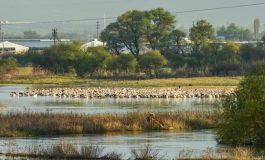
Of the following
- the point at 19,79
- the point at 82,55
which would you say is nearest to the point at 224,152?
the point at 19,79

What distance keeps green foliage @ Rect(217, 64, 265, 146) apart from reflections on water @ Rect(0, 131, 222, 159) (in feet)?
4.24

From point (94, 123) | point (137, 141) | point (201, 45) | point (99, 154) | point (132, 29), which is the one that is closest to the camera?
point (99, 154)

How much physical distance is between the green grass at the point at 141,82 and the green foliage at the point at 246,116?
57.4m

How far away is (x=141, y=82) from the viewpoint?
111312 mm

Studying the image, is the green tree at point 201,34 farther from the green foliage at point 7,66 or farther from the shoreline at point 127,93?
the shoreline at point 127,93

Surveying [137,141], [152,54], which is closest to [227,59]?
[152,54]

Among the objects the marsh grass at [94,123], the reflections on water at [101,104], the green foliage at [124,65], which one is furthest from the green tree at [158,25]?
the marsh grass at [94,123]

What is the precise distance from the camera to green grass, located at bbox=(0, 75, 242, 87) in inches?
4181

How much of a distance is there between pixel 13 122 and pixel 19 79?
7146cm

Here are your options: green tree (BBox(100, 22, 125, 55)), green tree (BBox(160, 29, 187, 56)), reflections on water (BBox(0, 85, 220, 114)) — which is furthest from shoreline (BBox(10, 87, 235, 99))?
green tree (BBox(100, 22, 125, 55))

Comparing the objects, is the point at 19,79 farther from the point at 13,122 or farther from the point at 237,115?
the point at 237,115

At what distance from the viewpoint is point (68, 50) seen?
5428 inches

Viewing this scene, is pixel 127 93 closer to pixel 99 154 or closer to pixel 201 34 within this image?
pixel 99 154

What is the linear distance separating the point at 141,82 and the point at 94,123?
194ft
